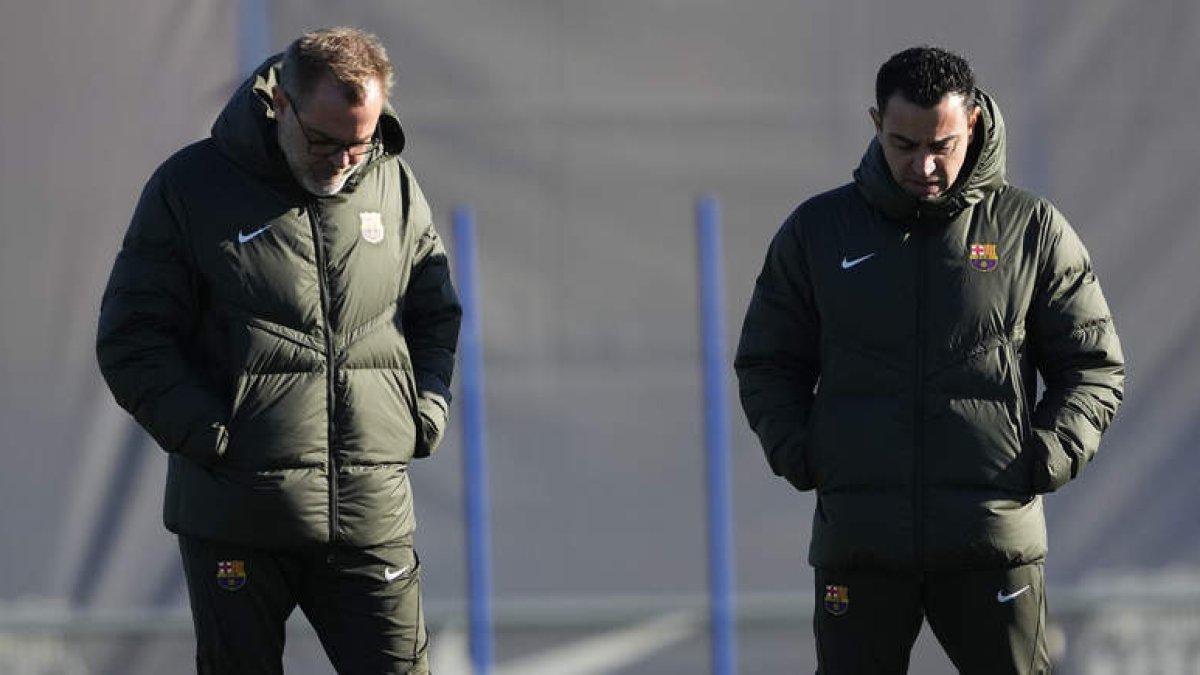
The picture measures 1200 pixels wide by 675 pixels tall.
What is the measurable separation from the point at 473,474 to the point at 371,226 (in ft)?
5.12

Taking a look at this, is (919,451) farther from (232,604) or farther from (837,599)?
(232,604)

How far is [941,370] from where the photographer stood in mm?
3326

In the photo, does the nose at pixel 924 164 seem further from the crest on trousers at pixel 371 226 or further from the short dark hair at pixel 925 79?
the crest on trousers at pixel 371 226

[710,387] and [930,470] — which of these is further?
[710,387]

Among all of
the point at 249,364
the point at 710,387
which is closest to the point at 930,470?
the point at 249,364

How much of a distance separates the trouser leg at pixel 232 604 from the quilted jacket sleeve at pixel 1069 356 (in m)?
1.36

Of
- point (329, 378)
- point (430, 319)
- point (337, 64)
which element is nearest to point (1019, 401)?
point (430, 319)

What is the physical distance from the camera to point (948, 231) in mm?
3381

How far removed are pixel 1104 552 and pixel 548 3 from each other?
6.50ft

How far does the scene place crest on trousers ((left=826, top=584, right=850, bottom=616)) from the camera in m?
3.40

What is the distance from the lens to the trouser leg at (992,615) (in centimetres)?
336

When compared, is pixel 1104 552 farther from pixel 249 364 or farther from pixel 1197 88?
pixel 249 364

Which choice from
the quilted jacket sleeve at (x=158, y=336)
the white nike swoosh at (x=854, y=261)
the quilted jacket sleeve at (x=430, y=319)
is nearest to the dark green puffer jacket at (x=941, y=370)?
the white nike swoosh at (x=854, y=261)

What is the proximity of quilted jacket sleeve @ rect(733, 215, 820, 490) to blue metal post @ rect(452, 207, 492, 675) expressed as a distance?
1536 mm
